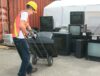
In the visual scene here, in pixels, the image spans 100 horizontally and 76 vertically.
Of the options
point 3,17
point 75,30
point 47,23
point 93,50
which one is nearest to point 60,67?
point 93,50

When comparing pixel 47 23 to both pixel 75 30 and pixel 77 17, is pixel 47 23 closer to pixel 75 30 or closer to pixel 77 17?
pixel 77 17

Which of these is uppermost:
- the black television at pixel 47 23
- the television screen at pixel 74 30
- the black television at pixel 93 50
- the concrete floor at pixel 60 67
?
the black television at pixel 47 23

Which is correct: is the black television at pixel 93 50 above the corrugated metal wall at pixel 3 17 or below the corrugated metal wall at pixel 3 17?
below

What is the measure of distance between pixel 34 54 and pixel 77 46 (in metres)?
1.55

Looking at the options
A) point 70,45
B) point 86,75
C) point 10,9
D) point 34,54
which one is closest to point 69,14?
point 70,45

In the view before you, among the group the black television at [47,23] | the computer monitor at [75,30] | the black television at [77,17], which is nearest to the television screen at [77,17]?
the black television at [77,17]

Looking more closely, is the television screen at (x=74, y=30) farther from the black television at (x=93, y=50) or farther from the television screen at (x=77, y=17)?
the black television at (x=93, y=50)

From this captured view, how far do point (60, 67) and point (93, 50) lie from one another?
1.29m

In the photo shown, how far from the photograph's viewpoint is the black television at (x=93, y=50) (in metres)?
6.14

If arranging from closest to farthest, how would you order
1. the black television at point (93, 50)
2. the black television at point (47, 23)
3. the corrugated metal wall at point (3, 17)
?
the black television at point (93, 50)
the corrugated metal wall at point (3, 17)
the black television at point (47, 23)

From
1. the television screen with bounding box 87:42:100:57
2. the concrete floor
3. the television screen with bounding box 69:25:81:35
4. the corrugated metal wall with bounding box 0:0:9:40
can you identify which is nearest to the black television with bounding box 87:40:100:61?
the television screen with bounding box 87:42:100:57

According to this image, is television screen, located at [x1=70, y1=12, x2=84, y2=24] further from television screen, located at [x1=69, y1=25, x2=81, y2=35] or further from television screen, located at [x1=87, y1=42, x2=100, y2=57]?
television screen, located at [x1=87, y1=42, x2=100, y2=57]

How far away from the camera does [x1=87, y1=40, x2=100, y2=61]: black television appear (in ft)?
20.1

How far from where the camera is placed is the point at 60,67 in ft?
18.0
